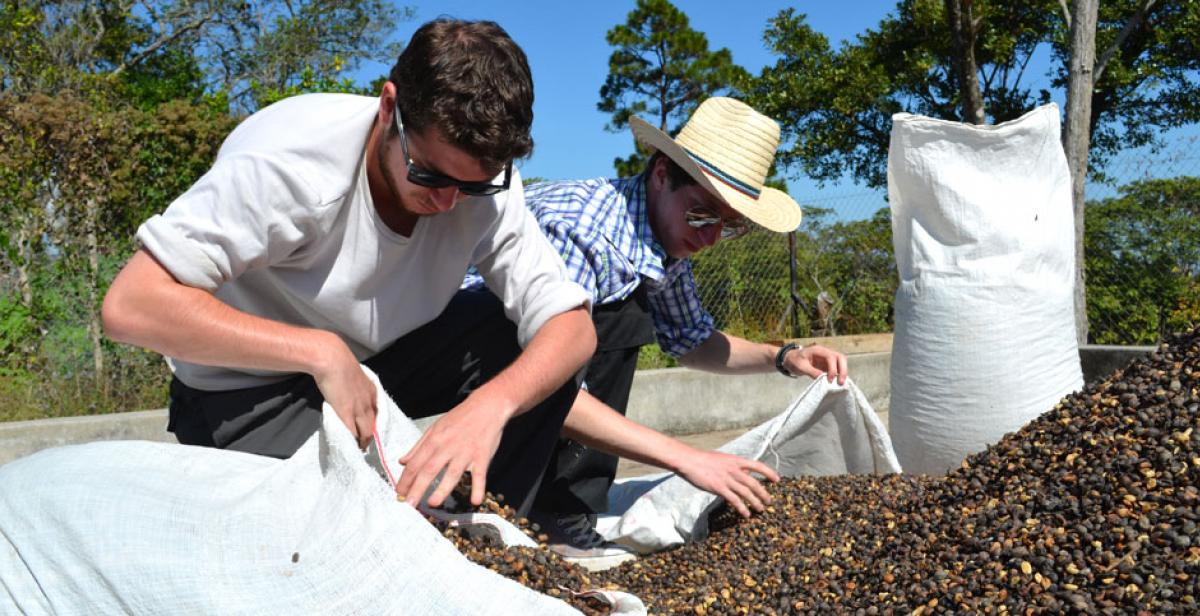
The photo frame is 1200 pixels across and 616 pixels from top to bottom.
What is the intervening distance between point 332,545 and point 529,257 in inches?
32.9

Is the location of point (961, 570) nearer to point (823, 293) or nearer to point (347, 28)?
point (823, 293)

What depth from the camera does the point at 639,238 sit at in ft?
8.41

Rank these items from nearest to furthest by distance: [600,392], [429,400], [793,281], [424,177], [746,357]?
[424,177] < [429,400] < [600,392] < [746,357] < [793,281]

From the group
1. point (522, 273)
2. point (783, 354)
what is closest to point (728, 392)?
point (783, 354)

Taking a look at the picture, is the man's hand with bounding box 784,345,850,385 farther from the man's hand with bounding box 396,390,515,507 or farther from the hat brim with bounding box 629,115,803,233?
the man's hand with bounding box 396,390,515,507

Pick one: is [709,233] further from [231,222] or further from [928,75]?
[928,75]

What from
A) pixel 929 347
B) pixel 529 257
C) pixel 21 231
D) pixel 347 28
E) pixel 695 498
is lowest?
pixel 695 498

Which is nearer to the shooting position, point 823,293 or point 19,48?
point 823,293

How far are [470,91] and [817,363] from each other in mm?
1469

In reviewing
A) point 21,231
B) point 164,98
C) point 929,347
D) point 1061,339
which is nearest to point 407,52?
point 929,347

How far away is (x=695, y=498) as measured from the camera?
95.3 inches

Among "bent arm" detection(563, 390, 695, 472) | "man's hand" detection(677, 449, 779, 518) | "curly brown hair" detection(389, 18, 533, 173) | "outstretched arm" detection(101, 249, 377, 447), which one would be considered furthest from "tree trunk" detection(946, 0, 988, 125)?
"outstretched arm" detection(101, 249, 377, 447)

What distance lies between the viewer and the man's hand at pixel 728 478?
2121mm

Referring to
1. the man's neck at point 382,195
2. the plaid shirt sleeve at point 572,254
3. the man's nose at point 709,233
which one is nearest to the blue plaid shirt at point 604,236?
the plaid shirt sleeve at point 572,254
